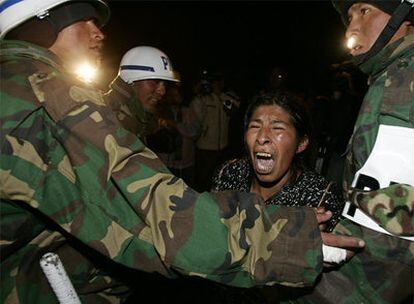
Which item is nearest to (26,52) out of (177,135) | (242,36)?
(177,135)

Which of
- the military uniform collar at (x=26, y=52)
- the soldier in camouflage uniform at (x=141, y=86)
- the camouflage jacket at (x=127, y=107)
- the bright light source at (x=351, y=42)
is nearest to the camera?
the military uniform collar at (x=26, y=52)

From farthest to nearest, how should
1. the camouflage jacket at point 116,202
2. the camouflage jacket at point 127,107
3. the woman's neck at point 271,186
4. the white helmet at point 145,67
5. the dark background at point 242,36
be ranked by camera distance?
the dark background at point 242,36, the white helmet at point 145,67, the camouflage jacket at point 127,107, the woman's neck at point 271,186, the camouflage jacket at point 116,202

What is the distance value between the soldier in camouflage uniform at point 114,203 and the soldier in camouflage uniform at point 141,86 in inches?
104

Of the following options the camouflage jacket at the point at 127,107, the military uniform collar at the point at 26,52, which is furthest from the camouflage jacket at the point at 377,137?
the camouflage jacket at the point at 127,107

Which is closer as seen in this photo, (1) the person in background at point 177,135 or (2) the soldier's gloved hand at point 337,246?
(2) the soldier's gloved hand at point 337,246

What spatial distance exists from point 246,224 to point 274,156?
1532 millimetres

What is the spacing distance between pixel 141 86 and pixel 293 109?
267 cm

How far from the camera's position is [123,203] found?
5.13ft

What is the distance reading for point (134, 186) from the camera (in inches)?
60.2

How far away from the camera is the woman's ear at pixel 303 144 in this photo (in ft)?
10.7

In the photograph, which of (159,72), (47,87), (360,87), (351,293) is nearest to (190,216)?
(47,87)

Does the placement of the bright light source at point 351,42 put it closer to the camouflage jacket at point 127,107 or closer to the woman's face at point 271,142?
the woman's face at point 271,142

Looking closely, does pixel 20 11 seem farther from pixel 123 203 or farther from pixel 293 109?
pixel 293 109

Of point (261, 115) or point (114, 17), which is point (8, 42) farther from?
point (114, 17)
